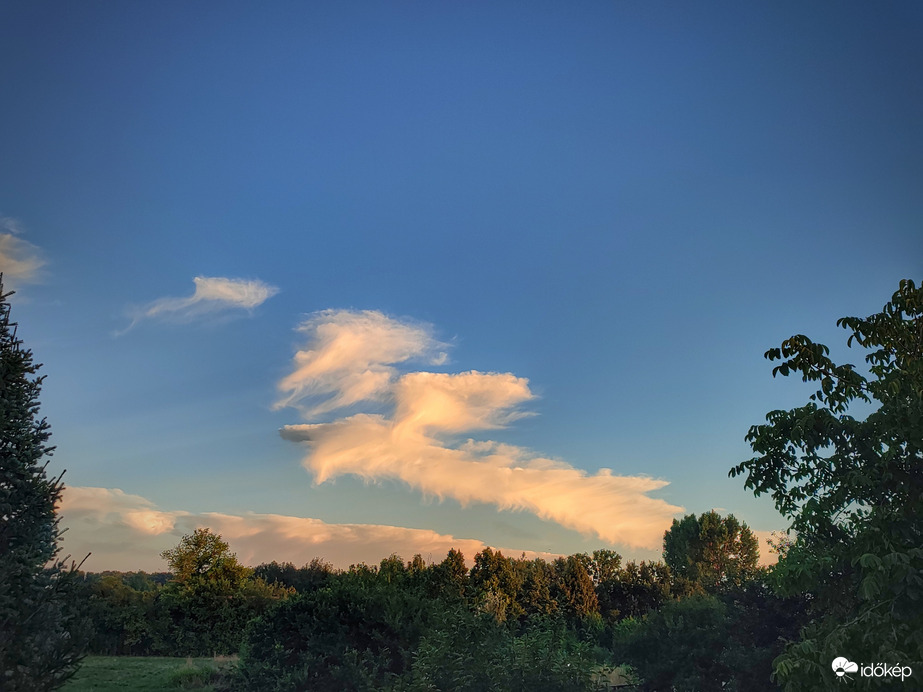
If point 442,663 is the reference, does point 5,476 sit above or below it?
above

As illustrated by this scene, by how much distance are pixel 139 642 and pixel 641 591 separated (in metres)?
41.9

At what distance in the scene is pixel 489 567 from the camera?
207 feet

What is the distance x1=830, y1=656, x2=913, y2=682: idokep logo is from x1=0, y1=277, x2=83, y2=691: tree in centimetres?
1214

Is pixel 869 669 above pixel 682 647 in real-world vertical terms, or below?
above

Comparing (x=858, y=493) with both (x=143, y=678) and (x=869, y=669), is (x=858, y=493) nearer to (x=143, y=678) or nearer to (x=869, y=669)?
(x=869, y=669)

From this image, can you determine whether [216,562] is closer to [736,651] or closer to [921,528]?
[736,651]

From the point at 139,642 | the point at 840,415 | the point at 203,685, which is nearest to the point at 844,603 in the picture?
the point at 840,415

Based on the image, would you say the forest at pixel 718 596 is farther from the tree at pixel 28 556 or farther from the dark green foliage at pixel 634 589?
the dark green foliage at pixel 634 589

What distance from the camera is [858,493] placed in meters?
10.4

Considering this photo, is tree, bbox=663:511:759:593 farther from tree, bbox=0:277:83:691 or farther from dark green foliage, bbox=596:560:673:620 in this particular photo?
tree, bbox=0:277:83:691

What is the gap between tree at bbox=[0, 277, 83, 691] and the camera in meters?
11.2

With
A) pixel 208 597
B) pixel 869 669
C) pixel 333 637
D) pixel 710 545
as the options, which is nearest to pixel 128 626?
pixel 208 597

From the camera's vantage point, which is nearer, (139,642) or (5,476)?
(5,476)

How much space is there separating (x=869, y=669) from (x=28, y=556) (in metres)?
13.7
